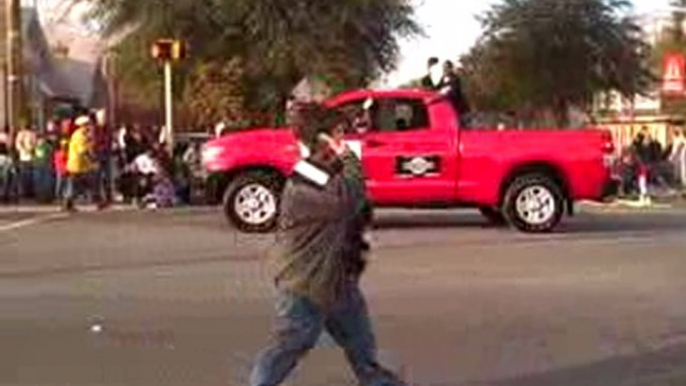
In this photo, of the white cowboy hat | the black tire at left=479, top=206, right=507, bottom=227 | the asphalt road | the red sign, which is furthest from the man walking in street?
the red sign

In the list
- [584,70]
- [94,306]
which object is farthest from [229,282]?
[584,70]

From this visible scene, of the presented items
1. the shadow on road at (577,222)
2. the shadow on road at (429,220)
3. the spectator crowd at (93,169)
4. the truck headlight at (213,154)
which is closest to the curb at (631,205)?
the shadow on road at (577,222)

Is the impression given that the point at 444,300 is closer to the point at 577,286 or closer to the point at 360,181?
the point at 577,286

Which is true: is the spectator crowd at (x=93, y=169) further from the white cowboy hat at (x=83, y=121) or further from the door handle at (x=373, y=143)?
the door handle at (x=373, y=143)

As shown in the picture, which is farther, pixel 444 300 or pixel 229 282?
pixel 229 282

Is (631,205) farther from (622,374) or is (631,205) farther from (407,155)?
(622,374)

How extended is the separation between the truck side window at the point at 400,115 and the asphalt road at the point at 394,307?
138 centimetres

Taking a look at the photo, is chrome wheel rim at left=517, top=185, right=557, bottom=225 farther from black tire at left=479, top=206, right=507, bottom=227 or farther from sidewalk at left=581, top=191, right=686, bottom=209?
sidewalk at left=581, top=191, right=686, bottom=209

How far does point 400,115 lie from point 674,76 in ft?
52.1

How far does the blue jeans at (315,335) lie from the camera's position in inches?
346

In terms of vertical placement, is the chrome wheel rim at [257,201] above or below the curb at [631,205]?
above

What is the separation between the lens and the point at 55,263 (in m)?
17.6

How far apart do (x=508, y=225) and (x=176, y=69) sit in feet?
66.8

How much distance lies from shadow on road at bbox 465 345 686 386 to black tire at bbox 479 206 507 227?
1060 cm
